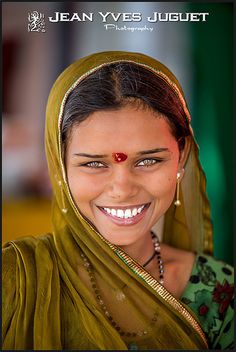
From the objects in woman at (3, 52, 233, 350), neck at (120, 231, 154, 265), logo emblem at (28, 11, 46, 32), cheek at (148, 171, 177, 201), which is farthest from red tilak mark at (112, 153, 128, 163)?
logo emblem at (28, 11, 46, 32)

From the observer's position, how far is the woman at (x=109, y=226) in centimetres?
122

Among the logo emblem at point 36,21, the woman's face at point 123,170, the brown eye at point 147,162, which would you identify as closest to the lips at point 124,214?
the woman's face at point 123,170

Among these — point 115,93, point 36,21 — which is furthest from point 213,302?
point 36,21

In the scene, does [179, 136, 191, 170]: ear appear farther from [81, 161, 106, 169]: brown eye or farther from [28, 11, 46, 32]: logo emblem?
[28, 11, 46, 32]: logo emblem

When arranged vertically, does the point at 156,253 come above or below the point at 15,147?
below

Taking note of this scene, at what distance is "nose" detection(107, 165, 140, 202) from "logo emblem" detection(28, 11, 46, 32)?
0.42m

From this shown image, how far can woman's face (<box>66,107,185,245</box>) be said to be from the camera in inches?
47.8

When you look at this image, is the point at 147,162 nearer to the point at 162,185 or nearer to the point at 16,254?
the point at 162,185

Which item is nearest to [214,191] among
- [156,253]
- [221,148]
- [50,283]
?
[221,148]

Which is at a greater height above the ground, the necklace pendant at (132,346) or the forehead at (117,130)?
the forehead at (117,130)

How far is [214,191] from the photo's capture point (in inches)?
59.6

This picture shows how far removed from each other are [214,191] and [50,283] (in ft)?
1.81

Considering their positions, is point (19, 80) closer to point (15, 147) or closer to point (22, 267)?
point (15, 147)

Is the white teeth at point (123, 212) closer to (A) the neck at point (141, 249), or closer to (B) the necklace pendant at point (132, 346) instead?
(A) the neck at point (141, 249)
